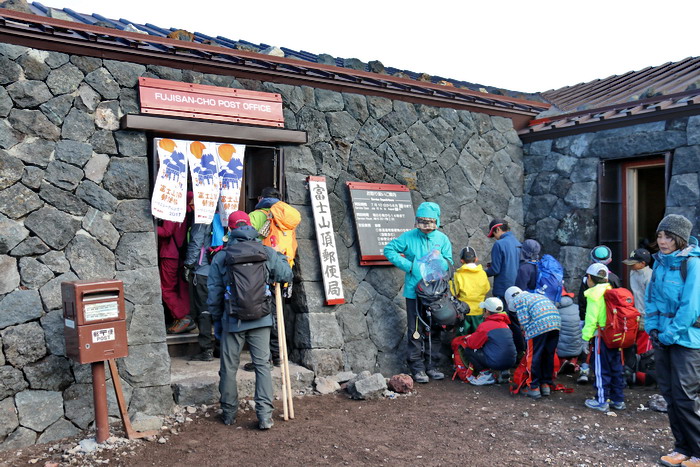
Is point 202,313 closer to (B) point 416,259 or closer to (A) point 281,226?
(A) point 281,226

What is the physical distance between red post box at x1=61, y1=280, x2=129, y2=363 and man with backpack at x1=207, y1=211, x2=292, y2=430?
807 millimetres

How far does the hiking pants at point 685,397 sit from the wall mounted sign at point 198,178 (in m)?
4.44

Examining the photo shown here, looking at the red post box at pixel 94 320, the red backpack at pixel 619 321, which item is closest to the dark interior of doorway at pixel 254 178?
the red post box at pixel 94 320

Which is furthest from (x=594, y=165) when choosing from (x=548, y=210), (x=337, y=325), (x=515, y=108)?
(x=337, y=325)

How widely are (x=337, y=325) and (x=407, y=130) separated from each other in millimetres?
2733

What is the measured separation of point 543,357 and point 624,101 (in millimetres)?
4105

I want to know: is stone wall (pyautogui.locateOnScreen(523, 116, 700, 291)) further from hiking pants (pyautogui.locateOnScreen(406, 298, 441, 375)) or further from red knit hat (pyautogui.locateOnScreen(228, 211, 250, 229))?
red knit hat (pyautogui.locateOnScreen(228, 211, 250, 229))

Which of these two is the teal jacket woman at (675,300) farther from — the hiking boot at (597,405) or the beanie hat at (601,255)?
the beanie hat at (601,255)

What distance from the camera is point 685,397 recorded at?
462 centimetres

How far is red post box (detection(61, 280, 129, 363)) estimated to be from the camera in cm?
505

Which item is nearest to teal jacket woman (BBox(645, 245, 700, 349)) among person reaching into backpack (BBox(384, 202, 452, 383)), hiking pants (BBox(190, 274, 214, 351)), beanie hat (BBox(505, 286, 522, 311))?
beanie hat (BBox(505, 286, 522, 311))

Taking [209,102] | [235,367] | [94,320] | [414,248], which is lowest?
[235,367]

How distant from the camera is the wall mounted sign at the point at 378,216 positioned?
754 centimetres

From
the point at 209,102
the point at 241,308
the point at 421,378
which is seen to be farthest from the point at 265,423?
the point at 209,102
